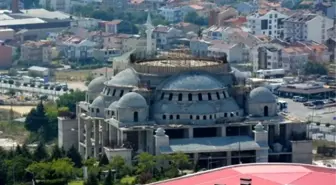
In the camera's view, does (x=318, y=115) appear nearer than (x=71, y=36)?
Yes

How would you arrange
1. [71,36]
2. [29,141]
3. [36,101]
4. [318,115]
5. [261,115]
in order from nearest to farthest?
[261,115] → [29,141] → [318,115] → [36,101] → [71,36]

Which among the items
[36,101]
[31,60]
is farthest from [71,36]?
[36,101]

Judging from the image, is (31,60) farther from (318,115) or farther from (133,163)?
(133,163)

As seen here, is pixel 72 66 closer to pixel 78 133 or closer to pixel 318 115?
pixel 318 115

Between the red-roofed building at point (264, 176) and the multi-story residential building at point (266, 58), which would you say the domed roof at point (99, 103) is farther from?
the multi-story residential building at point (266, 58)

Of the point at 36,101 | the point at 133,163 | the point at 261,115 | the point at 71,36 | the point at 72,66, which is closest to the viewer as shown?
the point at 133,163

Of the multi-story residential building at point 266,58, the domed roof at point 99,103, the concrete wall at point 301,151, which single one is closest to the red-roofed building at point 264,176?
the concrete wall at point 301,151
